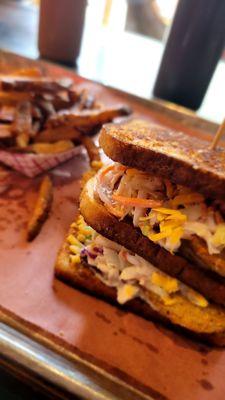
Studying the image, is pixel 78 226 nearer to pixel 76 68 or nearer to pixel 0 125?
pixel 0 125

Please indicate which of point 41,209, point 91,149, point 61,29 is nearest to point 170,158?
point 41,209

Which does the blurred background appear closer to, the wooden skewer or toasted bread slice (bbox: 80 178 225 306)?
the wooden skewer

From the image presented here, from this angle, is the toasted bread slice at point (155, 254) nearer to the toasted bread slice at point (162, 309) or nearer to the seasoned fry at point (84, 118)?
the toasted bread slice at point (162, 309)

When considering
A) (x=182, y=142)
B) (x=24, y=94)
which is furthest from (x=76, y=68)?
(x=182, y=142)

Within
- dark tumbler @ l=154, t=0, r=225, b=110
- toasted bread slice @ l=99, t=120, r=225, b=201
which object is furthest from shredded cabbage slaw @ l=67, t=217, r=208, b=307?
dark tumbler @ l=154, t=0, r=225, b=110

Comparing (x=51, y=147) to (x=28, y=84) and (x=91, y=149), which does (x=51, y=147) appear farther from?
(x=28, y=84)

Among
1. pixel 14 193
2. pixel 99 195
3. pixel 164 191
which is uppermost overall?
pixel 164 191
